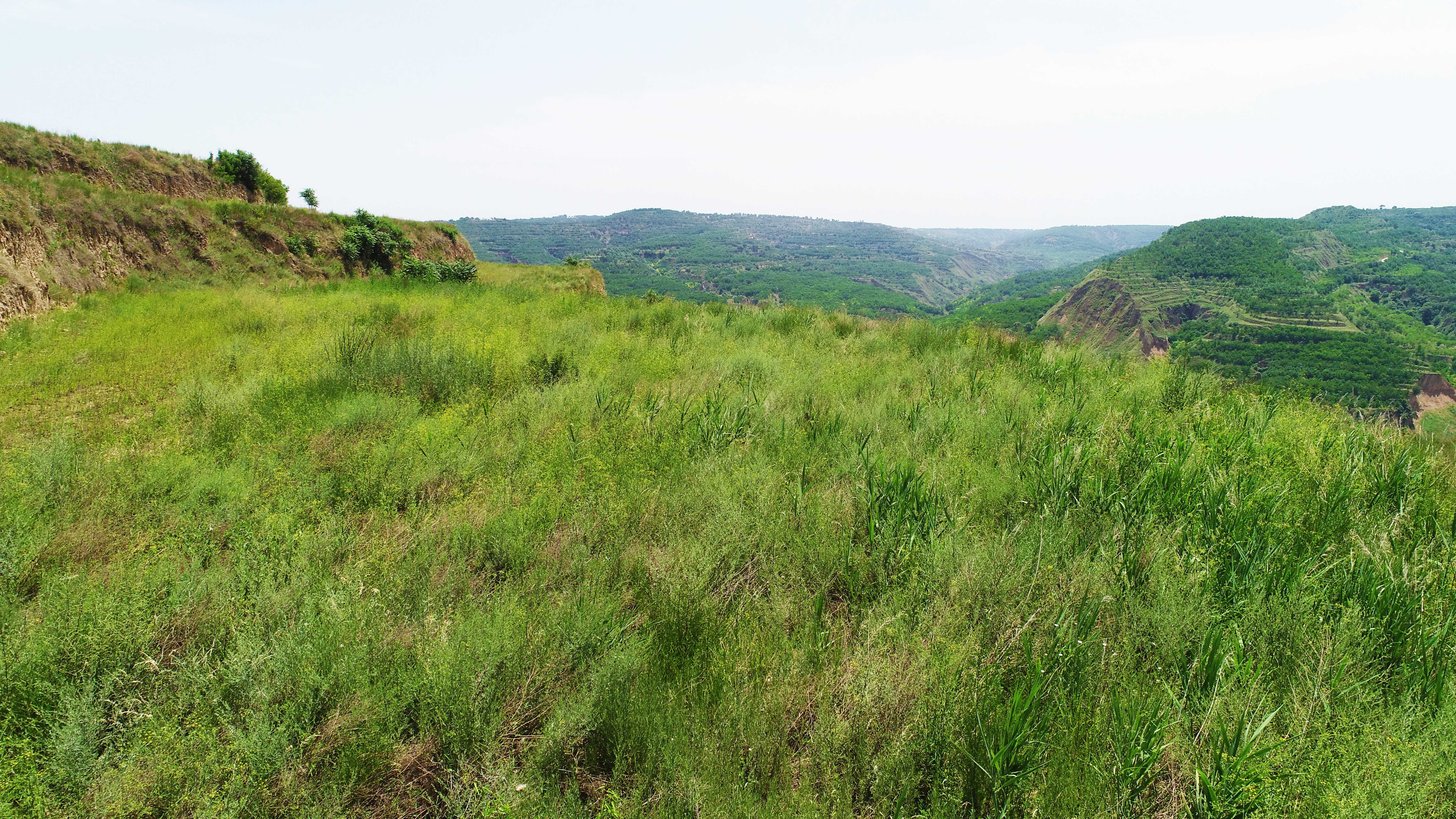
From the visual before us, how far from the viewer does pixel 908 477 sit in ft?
10.5

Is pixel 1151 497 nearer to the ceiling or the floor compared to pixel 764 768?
nearer to the ceiling

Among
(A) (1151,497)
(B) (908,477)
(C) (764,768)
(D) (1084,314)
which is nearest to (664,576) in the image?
(C) (764,768)

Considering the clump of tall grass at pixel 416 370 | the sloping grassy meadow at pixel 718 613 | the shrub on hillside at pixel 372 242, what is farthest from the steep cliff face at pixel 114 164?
the sloping grassy meadow at pixel 718 613

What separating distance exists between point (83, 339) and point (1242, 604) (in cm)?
1279

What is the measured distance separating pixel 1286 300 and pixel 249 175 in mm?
120695

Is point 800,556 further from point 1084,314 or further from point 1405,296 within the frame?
point 1405,296

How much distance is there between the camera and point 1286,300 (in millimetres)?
80188

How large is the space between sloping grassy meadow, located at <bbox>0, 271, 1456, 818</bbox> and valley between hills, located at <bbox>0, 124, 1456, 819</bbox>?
19mm

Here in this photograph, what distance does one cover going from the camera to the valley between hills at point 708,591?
1.68 meters

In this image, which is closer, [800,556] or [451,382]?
[800,556]

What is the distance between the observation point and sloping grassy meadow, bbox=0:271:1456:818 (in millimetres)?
1672

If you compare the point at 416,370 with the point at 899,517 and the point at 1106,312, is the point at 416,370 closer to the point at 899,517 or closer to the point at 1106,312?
the point at 899,517

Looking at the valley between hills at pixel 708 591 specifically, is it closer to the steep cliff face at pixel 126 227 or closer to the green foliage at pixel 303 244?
the steep cliff face at pixel 126 227

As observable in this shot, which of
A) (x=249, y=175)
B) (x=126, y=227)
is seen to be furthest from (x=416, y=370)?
(x=249, y=175)
